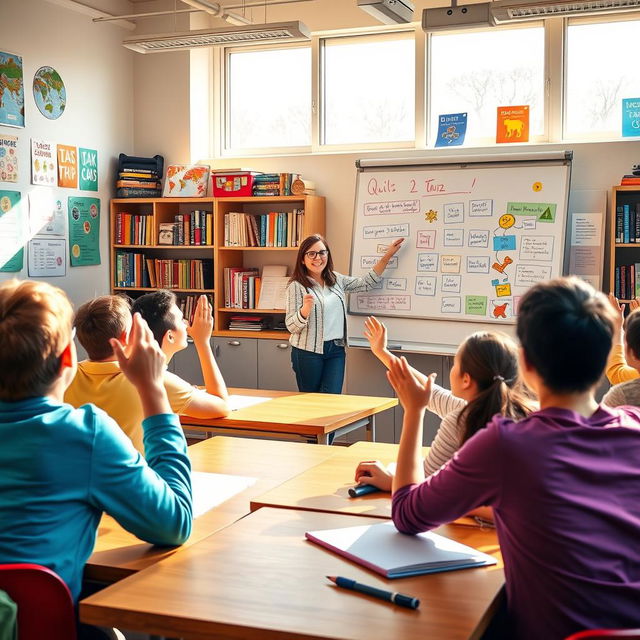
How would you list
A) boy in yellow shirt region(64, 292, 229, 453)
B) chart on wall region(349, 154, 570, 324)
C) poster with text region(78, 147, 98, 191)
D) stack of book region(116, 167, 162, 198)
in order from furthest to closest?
stack of book region(116, 167, 162, 198)
poster with text region(78, 147, 98, 191)
chart on wall region(349, 154, 570, 324)
boy in yellow shirt region(64, 292, 229, 453)

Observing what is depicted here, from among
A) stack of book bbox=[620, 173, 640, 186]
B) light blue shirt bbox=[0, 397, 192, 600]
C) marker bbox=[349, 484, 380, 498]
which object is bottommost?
marker bbox=[349, 484, 380, 498]

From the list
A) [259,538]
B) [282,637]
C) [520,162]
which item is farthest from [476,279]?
[282,637]

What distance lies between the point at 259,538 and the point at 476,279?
3989mm

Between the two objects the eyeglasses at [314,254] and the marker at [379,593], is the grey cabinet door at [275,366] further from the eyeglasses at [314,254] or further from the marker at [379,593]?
the marker at [379,593]

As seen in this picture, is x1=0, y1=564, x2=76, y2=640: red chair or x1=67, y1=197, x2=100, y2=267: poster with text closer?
x1=0, y1=564, x2=76, y2=640: red chair

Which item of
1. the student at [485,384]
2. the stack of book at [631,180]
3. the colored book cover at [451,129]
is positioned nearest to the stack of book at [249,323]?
the colored book cover at [451,129]

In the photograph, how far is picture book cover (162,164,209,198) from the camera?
21.6 feet

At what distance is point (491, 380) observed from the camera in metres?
2.17

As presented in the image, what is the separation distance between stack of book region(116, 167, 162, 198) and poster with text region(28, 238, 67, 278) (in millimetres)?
703

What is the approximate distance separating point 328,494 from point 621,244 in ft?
12.0

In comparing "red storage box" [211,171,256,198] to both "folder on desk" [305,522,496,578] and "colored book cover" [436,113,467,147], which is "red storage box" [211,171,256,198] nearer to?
"colored book cover" [436,113,467,147]

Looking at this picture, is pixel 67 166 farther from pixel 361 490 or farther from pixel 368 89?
pixel 361 490

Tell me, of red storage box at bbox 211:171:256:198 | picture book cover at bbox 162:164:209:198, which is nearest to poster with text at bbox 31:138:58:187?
picture book cover at bbox 162:164:209:198

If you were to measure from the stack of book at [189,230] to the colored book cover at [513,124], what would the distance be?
2.20 m
